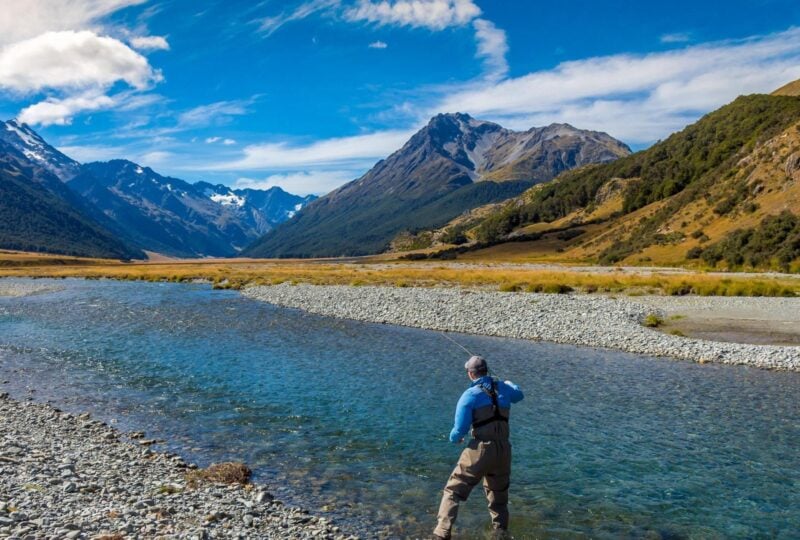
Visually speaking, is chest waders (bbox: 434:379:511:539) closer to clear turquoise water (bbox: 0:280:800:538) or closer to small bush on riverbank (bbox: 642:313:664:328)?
clear turquoise water (bbox: 0:280:800:538)

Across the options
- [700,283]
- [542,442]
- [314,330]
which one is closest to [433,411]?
[542,442]

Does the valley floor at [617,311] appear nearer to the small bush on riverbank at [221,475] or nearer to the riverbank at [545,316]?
the riverbank at [545,316]

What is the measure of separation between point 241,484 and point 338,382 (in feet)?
35.7

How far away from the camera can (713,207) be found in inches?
4277

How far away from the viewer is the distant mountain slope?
82.4 m

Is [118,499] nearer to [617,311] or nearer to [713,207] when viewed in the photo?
[617,311]

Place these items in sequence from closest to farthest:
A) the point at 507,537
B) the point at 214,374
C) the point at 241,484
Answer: the point at 507,537
the point at 241,484
the point at 214,374

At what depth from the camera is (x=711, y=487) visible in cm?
1309

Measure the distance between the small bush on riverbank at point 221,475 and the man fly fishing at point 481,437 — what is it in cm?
550

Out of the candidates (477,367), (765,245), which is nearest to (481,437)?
Result: (477,367)

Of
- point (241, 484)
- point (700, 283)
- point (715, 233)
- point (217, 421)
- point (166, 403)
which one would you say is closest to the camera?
point (241, 484)

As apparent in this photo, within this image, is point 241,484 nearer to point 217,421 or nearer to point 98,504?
point 98,504

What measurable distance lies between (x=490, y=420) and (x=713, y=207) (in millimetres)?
117570

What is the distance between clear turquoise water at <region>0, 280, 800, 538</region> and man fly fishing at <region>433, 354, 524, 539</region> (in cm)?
124
